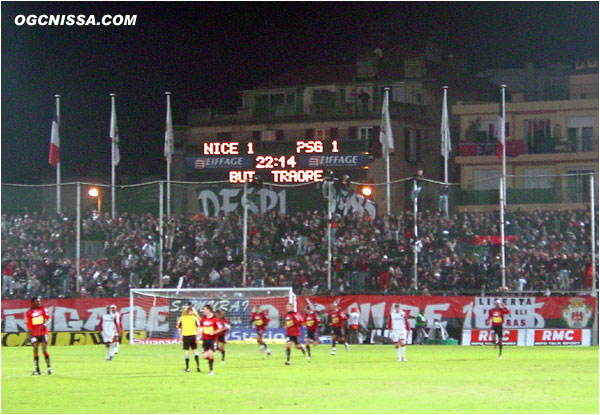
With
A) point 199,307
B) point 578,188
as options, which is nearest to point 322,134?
point 199,307

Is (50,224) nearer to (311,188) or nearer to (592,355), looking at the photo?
(311,188)

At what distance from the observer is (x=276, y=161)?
61.0 metres

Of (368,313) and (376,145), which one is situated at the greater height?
(376,145)

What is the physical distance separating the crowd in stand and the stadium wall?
0.57m

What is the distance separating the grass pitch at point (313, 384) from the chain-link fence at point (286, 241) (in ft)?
20.9

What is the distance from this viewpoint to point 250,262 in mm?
52906

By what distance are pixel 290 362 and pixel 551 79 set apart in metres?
62.8

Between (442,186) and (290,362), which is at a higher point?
(442,186)

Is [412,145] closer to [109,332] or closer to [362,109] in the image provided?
[362,109]

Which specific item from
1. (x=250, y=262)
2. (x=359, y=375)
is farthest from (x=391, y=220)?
(x=359, y=375)

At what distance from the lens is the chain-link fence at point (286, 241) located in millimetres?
50500

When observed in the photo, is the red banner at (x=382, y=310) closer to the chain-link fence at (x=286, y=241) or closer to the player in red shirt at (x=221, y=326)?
the chain-link fence at (x=286, y=241)

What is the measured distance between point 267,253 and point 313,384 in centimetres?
2397

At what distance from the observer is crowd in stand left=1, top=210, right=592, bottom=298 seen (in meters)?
50.9
